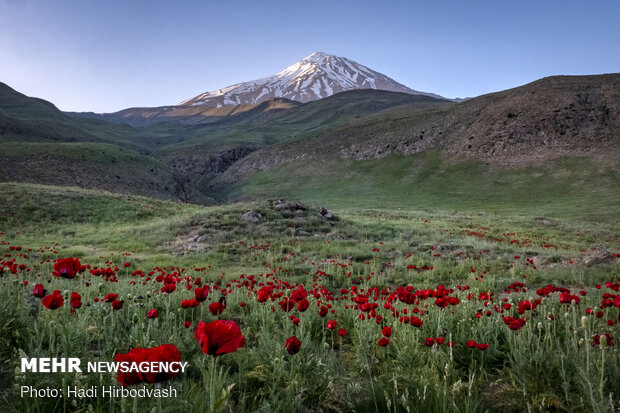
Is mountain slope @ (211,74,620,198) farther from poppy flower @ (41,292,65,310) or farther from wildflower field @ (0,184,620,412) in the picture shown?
poppy flower @ (41,292,65,310)

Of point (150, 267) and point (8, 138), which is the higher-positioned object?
point (8, 138)

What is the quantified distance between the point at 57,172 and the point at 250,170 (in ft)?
138

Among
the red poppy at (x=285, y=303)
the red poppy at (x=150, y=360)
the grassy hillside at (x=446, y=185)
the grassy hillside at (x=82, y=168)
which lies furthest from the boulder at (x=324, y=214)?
the grassy hillside at (x=82, y=168)

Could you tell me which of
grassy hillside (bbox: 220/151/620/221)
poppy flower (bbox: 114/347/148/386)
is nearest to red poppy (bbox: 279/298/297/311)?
poppy flower (bbox: 114/347/148/386)

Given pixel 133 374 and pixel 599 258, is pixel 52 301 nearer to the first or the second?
pixel 133 374

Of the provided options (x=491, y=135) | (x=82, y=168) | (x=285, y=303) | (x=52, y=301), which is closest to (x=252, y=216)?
(x=285, y=303)

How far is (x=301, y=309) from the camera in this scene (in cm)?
313

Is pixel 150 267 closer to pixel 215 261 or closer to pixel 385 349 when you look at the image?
pixel 215 261

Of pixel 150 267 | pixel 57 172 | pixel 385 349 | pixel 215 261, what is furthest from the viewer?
pixel 57 172

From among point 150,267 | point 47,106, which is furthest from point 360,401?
point 47,106

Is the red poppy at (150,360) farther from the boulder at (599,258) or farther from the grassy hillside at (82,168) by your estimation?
the grassy hillside at (82,168)

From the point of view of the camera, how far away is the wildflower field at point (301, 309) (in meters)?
2.41

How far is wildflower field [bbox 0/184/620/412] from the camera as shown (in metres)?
2.41

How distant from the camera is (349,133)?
3076 inches
